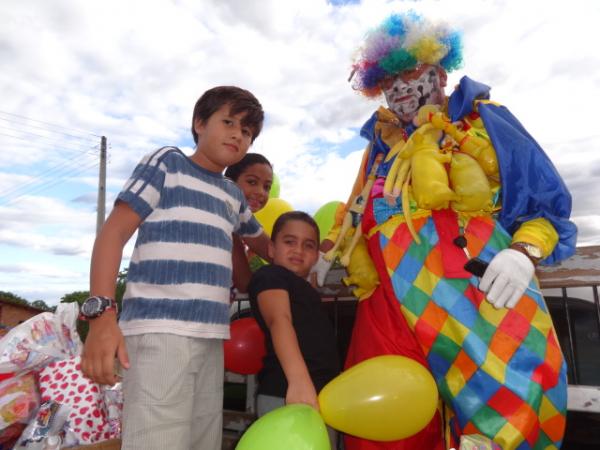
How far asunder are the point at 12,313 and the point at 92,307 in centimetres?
595

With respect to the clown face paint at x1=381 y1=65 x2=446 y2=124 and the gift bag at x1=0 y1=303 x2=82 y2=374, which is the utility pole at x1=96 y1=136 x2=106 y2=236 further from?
the clown face paint at x1=381 y1=65 x2=446 y2=124

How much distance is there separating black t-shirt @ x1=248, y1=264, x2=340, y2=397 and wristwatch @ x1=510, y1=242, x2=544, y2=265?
0.72 metres

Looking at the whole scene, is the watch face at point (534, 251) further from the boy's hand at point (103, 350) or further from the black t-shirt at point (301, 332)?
the boy's hand at point (103, 350)

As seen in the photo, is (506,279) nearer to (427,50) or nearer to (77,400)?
(427,50)

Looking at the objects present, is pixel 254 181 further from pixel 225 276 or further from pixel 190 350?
pixel 190 350

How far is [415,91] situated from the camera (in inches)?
72.4

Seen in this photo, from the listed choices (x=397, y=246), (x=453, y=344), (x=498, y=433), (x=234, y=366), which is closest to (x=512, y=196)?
(x=397, y=246)

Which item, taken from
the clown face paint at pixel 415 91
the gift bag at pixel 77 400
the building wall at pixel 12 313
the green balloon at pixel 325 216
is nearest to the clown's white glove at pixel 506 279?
the clown face paint at pixel 415 91

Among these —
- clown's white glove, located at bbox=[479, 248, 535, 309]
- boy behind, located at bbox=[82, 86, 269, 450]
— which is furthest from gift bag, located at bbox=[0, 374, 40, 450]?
clown's white glove, located at bbox=[479, 248, 535, 309]

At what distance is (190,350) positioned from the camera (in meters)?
1.39

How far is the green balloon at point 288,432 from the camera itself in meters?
1.17

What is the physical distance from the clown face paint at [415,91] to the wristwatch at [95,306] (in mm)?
1272

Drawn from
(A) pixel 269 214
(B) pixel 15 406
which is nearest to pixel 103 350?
(B) pixel 15 406

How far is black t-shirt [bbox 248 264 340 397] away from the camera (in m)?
1.63
